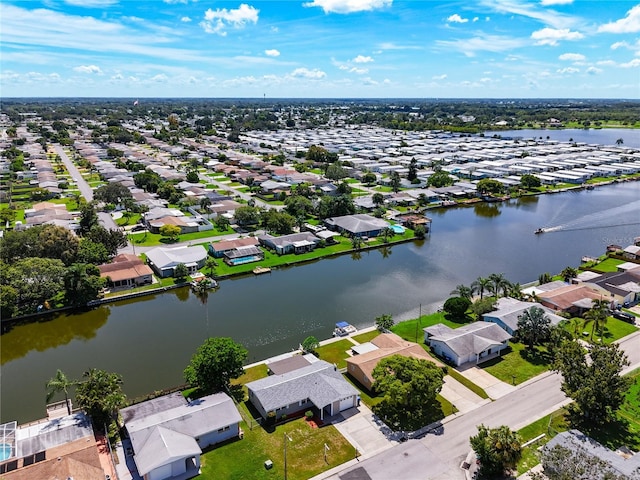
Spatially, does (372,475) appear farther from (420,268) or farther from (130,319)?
(420,268)

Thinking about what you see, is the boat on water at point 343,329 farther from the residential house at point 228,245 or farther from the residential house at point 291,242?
the residential house at point 228,245

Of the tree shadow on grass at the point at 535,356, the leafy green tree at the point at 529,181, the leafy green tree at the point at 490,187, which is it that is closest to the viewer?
the tree shadow on grass at the point at 535,356

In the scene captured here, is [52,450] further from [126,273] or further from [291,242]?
[291,242]

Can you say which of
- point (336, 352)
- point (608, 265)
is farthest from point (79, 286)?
point (608, 265)

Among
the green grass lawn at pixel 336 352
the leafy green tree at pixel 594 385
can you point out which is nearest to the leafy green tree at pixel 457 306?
the green grass lawn at pixel 336 352

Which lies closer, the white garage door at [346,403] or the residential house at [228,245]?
the white garage door at [346,403]

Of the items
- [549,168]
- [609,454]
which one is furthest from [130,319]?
[549,168]
